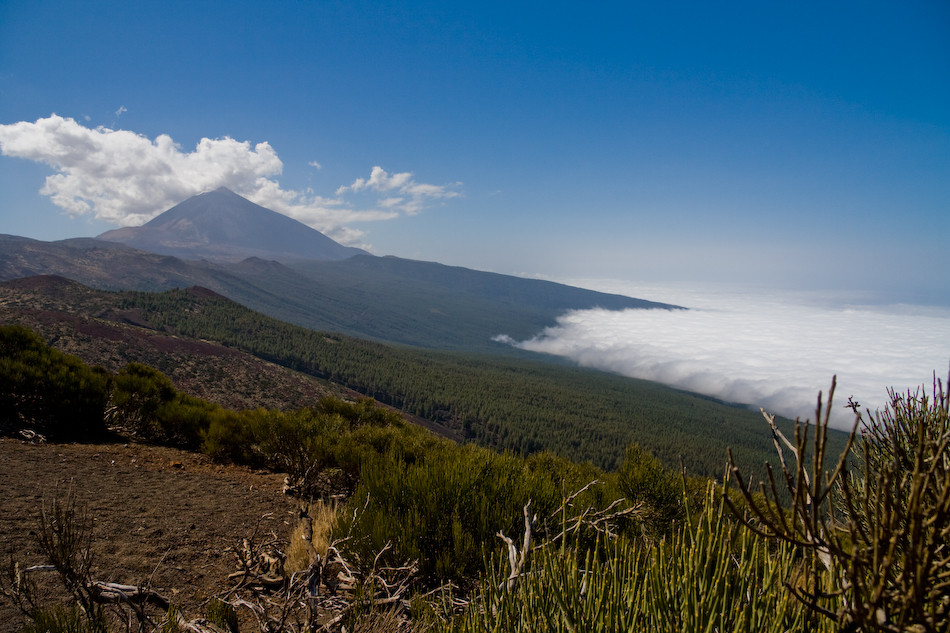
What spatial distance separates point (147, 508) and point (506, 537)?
4996 mm

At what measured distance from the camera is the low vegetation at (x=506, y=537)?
114cm

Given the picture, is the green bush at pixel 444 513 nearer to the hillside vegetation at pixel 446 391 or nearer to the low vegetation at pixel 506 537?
the low vegetation at pixel 506 537

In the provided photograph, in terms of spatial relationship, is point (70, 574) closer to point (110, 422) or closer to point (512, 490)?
point (512, 490)

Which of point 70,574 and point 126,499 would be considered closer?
point 70,574

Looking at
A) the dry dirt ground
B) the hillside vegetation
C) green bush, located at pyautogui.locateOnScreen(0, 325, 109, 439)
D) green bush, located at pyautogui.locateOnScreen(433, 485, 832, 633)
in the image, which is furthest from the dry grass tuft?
the hillside vegetation

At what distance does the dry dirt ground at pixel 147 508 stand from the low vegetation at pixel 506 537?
0.66 feet

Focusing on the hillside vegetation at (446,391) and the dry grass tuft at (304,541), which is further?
the hillside vegetation at (446,391)

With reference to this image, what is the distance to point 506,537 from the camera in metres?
2.48

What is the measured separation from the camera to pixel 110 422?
844 centimetres

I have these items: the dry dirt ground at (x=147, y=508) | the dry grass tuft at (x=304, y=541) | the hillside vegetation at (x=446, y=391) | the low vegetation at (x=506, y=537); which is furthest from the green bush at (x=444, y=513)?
the hillside vegetation at (x=446, y=391)

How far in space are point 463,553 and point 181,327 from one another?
8227 cm

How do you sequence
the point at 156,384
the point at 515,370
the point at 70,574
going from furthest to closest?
the point at 515,370
the point at 156,384
the point at 70,574

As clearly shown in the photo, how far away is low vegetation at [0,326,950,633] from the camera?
114cm

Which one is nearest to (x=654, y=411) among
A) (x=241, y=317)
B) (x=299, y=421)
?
(x=241, y=317)
